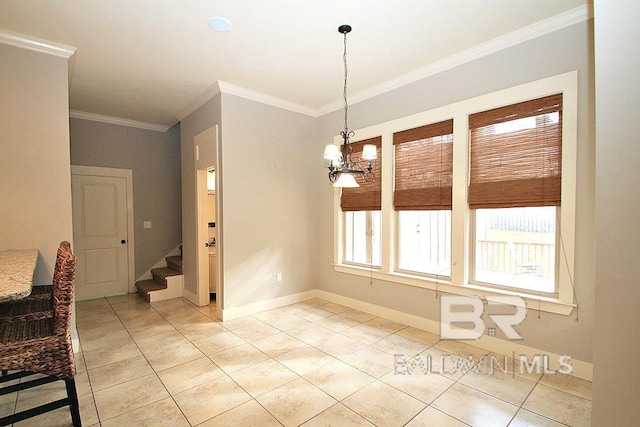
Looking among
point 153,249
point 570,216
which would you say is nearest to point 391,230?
point 570,216

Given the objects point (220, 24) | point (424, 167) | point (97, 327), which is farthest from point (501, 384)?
point (97, 327)

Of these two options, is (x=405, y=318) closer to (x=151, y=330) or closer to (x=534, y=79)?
(x=534, y=79)

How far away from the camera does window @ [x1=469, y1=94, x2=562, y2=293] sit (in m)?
2.57

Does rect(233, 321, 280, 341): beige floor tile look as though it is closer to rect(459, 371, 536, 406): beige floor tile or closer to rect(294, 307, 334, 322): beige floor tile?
rect(294, 307, 334, 322): beige floor tile

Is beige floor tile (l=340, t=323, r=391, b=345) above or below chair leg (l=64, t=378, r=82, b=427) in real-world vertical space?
below

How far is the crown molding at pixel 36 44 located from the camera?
2654mm

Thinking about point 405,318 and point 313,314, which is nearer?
point 405,318

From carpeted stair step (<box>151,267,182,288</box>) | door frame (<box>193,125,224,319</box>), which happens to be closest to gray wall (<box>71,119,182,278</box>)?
carpeted stair step (<box>151,267,182,288</box>)

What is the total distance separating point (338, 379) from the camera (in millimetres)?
2469

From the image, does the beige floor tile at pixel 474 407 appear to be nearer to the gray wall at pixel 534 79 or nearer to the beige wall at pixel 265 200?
the gray wall at pixel 534 79

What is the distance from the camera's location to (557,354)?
2.54 meters

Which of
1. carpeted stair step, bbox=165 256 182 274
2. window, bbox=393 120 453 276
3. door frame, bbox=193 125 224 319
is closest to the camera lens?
window, bbox=393 120 453 276

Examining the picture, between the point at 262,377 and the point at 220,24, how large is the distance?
3.00m

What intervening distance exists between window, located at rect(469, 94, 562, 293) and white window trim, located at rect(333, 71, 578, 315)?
7 centimetres
